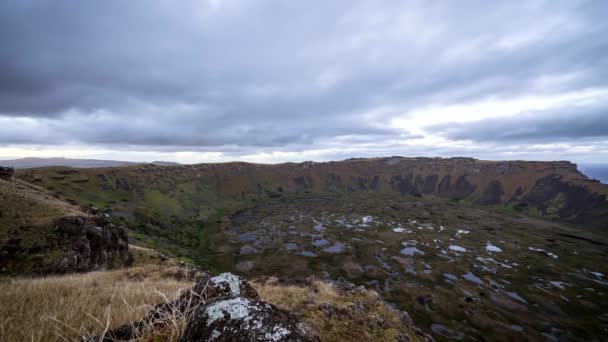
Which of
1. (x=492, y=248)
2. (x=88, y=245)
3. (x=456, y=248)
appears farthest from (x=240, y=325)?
(x=492, y=248)

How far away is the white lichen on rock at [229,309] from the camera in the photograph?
303 centimetres

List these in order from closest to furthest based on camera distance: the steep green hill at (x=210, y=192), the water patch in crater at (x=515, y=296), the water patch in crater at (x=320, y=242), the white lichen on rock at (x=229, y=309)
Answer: the white lichen on rock at (x=229, y=309) → the water patch in crater at (x=515, y=296) → the water patch in crater at (x=320, y=242) → the steep green hill at (x=210, y=192)

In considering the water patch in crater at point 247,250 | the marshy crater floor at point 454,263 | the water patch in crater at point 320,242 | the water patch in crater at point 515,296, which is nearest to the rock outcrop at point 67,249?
the marshy crater floor at point 454,263

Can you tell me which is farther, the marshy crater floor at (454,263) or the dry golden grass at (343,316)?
the marshy crater floor at (454,263)

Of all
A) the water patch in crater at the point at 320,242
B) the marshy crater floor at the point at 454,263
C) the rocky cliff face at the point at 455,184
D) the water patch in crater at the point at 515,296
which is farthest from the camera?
the rocky cliff face at the point at 455,184

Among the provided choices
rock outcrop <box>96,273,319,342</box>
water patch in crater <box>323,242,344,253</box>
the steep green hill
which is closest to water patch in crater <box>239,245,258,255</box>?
the steep green hill

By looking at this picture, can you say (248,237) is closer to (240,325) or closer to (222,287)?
(222,287)

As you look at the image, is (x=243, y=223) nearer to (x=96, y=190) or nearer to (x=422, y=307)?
(x=96, y=190)

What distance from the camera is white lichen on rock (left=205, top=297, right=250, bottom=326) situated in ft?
9.95

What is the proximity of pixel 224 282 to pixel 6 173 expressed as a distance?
4496cm

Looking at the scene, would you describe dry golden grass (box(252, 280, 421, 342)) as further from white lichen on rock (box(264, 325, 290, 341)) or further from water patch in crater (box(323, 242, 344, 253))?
water patch in crater (box(323, 242, 344, 253))

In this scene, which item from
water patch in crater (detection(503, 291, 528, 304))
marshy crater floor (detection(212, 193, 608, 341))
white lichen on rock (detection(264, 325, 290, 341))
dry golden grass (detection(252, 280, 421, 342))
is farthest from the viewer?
water patch in crater (detection(503, 291, 528, 304))

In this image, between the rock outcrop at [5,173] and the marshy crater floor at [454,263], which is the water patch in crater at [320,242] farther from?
the rock outcrop at [5,173]

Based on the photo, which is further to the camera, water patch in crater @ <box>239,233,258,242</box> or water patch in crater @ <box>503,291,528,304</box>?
water patch in crater @ <box>239,233,258,242</box>
